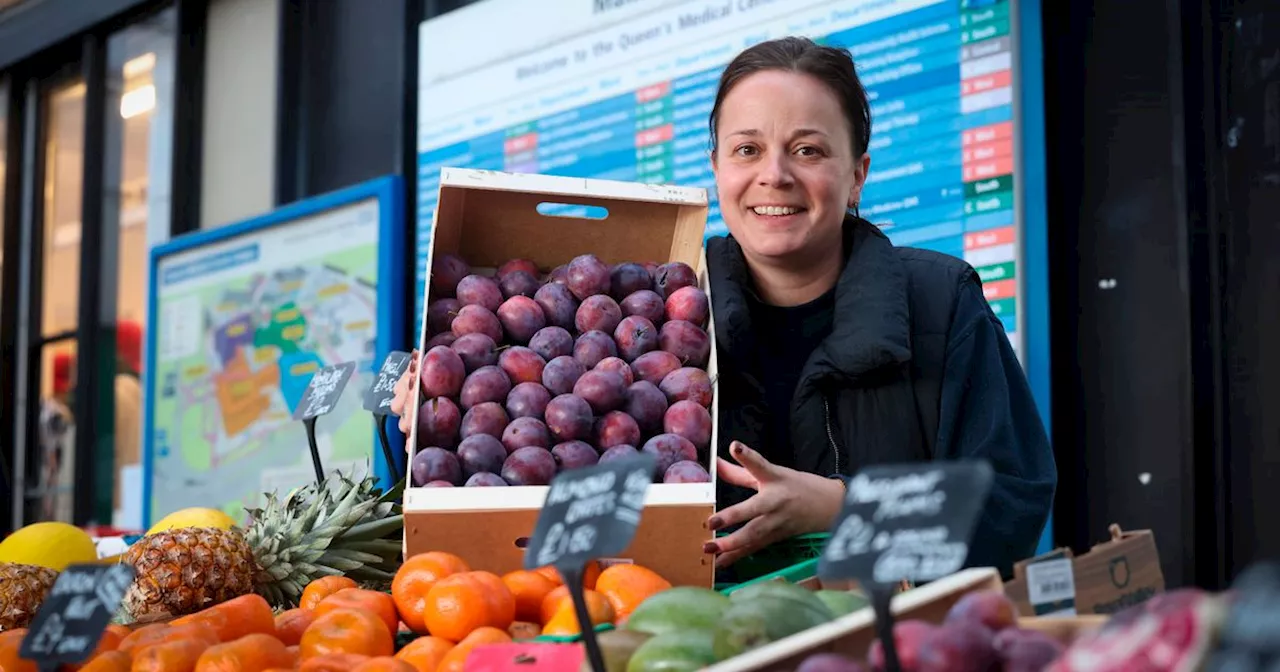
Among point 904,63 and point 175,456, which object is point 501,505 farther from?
point 175,456

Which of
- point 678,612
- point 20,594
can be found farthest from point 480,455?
point 20,594

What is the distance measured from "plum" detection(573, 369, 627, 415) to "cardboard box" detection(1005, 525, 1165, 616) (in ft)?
2.05

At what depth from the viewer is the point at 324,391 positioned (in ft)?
6.89

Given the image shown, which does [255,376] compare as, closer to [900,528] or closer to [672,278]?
[672,278]

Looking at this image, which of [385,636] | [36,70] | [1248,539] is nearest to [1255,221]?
[1248,539]

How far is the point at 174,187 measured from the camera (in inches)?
213

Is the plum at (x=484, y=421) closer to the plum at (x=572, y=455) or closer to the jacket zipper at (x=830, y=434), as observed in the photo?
the plum at (x=572, y=455)

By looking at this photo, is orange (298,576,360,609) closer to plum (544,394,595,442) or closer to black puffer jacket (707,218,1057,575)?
plum (544,394,595,442)

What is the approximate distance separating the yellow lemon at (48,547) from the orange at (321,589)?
28.3 inches

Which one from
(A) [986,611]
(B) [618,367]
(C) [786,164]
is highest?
(C) [786,164]

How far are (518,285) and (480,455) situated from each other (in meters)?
0.37

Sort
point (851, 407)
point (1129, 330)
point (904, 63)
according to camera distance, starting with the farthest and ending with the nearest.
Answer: point (904, 63)
point (1129, 330)
point (851, 407)

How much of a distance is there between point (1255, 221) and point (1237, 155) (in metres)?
0.15

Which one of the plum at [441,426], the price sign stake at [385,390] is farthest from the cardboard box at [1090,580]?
the price sign stake at [385,390]
